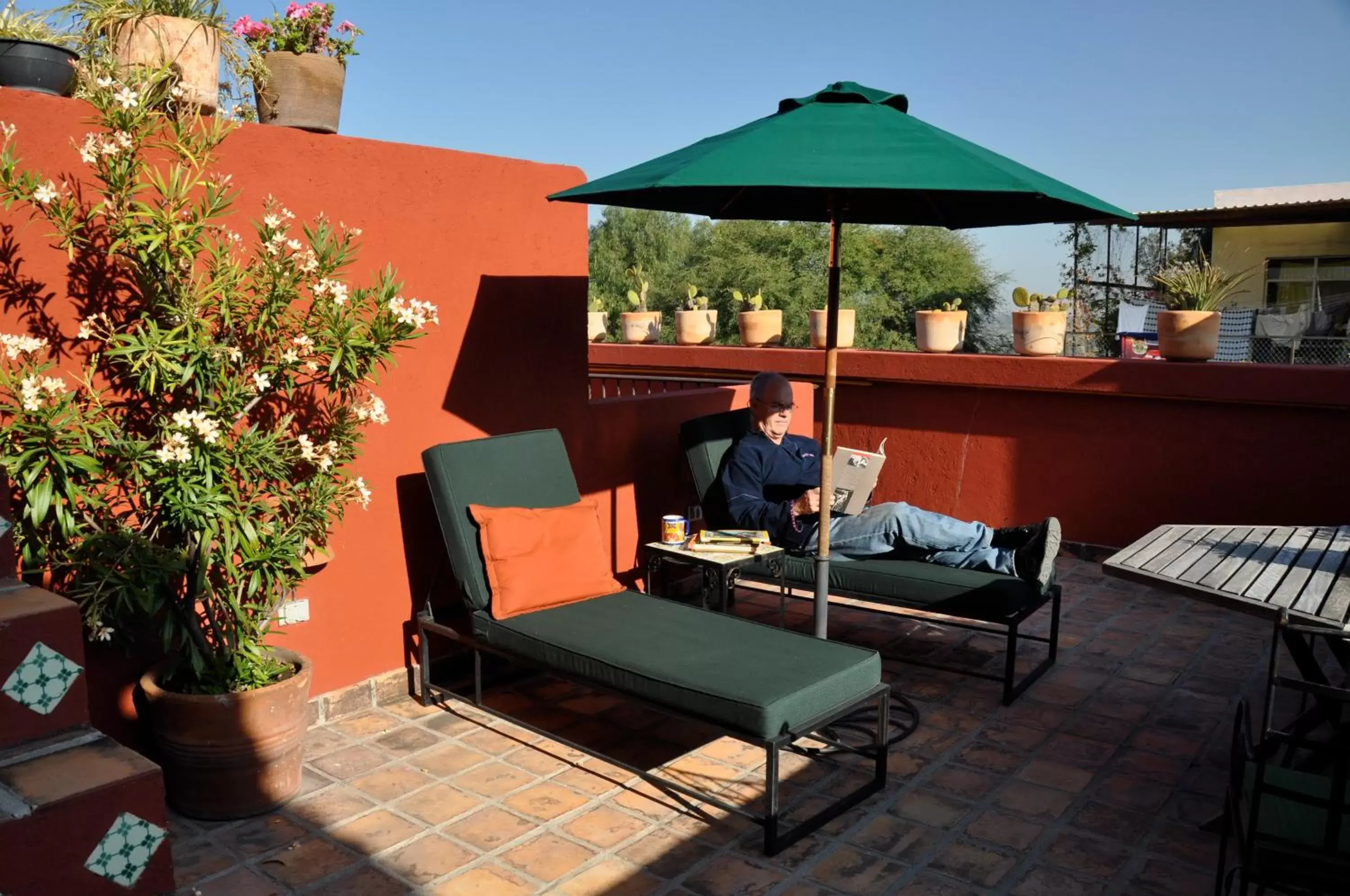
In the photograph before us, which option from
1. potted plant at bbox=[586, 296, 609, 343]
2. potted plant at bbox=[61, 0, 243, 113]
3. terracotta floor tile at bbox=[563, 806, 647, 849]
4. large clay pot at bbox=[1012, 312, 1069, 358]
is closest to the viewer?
terracotta floor tile at bbox=[563, 806, 647, 849]

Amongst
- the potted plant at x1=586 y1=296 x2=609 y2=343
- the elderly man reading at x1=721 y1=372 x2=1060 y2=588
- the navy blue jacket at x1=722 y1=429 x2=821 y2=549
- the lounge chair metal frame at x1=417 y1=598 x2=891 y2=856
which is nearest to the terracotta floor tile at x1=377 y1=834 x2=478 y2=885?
the lounge chair metal frame at x1=417 y1=598 x2=891 y2=856

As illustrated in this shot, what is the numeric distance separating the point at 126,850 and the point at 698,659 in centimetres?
170

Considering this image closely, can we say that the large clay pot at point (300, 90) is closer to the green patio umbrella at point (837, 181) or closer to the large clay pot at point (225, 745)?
the green patio umbrella at point (837, 181)

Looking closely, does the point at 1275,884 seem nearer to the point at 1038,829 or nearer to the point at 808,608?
the point at 1038,829

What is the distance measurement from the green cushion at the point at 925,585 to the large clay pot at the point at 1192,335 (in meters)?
2.79

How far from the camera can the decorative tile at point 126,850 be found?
2.27 metres

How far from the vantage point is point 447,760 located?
361 cm

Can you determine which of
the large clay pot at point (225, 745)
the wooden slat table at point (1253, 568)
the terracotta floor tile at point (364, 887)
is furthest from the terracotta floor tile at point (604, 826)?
the wooden slat table at point (1253, 568)

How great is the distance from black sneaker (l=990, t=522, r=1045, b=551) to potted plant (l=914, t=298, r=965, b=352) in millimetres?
2872

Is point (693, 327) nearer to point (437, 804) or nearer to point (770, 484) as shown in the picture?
point (770, 484)

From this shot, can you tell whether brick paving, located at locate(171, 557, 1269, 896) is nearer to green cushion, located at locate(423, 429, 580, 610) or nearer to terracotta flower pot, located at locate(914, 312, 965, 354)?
green cushion, located at locate(423, 429, 580, 610)

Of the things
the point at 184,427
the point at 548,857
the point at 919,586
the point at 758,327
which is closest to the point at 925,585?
the point at 919,586

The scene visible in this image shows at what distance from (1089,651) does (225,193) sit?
429 cm

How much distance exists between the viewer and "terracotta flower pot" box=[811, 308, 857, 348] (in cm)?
757
